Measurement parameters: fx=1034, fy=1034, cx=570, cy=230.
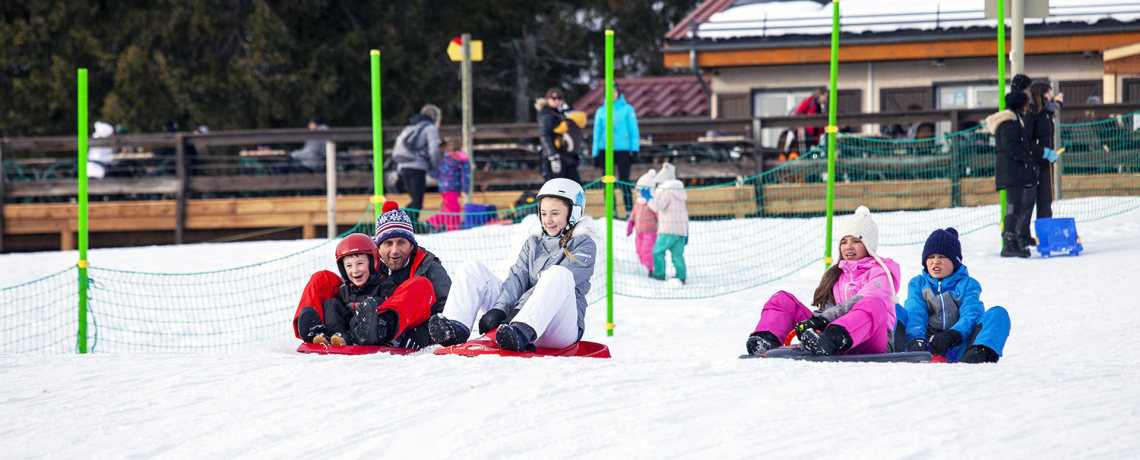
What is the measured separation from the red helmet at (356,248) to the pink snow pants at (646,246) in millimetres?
4459

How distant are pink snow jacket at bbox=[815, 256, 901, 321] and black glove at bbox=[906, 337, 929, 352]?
0.74 feet

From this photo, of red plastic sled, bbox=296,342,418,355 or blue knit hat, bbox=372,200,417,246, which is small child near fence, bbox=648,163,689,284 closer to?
blue knit hat, bbox=372,200,417,246

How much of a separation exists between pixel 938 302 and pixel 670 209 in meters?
4.28

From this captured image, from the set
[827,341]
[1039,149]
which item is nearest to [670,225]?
[1039,149]

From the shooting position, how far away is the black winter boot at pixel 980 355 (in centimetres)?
455

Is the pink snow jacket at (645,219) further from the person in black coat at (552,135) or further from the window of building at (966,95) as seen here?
the window of building at (966,95)

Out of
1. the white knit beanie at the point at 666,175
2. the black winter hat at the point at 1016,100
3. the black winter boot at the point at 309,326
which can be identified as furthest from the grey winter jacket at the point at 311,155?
→ the black winter boot at the point at 309,326

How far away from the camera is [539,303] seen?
15.4ft

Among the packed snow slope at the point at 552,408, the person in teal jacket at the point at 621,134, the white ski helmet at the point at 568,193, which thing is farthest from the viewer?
the person in teal jacket at the point at 621,134

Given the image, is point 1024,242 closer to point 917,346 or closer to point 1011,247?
point 1011,247

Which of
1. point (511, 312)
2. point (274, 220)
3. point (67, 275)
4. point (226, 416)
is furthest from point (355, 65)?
point (226, 416)

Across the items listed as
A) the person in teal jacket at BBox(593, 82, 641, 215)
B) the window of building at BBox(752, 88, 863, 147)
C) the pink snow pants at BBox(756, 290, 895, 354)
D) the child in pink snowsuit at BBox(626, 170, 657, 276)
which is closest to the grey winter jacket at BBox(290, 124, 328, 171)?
the person in teal jacket at BBox(593, 82, 641, 215)

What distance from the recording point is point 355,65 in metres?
20.2

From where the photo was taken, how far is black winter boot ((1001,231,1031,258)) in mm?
8713
